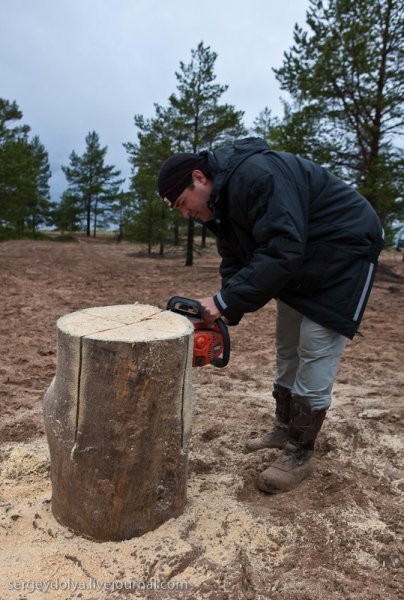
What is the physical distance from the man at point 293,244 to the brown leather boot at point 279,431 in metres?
0.31

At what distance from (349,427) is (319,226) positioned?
161 cm

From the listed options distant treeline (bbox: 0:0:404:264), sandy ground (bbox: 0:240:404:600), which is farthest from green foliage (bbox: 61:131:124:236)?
sandy ground (bbox: 0:240:404:600)

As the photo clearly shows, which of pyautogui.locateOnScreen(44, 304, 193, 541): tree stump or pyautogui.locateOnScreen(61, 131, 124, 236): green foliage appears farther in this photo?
pyautogui.locateOnScreen(61, 131, 124, 236): green foliage

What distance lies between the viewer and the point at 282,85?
1146 centimetres

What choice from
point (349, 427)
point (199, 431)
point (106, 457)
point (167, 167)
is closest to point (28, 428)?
point (199, 431)

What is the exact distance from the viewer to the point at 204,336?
2.24 metres

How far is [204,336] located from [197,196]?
0.70m

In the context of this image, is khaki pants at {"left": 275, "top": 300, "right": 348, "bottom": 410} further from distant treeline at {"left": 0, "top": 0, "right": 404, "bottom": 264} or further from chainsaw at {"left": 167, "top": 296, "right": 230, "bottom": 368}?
distant treeline at {"left": 0, "top": 0, "right": 404, "bottom": 264}

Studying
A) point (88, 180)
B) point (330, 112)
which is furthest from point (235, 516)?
point (88, 180)

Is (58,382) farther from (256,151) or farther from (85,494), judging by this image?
(256,151)

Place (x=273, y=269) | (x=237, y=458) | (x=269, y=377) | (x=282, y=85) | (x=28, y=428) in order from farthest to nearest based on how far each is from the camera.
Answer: (x=282, y=85), (x=269, y=377), (x=28, y=428), (x=237, y=458), (x=273, y=269)

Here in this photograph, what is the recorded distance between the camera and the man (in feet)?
6.98

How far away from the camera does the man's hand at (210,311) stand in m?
2.25

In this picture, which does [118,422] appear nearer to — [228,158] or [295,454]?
[295,454]
